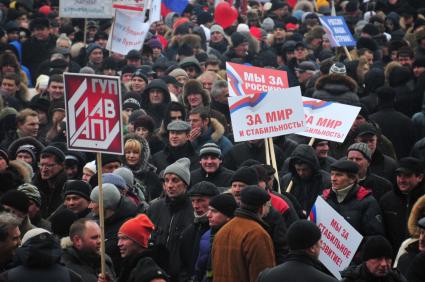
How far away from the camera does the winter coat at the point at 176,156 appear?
14789 millimetres

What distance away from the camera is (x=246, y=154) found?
1466cm

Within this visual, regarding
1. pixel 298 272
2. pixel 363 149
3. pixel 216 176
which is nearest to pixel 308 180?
pixel 363 149

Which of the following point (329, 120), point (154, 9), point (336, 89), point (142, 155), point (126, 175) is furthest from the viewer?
point (154, 9)

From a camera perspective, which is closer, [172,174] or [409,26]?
[172,174]

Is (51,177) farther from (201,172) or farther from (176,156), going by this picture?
(176,156)

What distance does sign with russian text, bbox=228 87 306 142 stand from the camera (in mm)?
13398

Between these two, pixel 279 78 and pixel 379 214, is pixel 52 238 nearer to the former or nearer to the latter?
pixel 379 214

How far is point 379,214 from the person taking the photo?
39.5ft

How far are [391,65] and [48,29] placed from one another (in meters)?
6.94

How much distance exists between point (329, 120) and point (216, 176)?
5.19 ft

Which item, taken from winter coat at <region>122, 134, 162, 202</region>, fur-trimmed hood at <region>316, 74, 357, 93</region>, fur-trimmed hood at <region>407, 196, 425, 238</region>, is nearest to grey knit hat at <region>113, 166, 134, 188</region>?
winter coat at <region>122, 134, 162, 202</region>

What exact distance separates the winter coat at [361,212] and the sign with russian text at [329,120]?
1966 mm

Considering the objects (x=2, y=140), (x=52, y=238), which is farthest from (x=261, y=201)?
(x=2, y=140)

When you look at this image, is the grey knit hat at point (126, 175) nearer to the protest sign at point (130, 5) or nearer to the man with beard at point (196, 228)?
the man with beard at point (196, 228)
